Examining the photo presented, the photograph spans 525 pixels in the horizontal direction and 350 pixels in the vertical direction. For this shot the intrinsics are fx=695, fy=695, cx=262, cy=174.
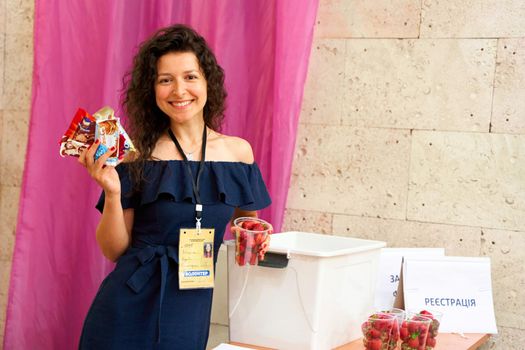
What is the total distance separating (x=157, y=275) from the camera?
1.84 metres

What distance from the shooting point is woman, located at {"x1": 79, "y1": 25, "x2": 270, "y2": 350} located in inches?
71.9

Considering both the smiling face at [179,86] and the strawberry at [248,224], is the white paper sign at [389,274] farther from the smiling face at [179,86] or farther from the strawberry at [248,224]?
the smiling face at [179,86]

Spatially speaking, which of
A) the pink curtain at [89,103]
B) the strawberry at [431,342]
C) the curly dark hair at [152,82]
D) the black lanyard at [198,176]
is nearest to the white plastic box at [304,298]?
the black lanyard at [198,176]

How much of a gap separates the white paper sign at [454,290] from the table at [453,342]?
0.09ft

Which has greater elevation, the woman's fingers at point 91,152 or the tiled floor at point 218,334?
the woman's fingers at point 91,152

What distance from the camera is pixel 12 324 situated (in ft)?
8.57

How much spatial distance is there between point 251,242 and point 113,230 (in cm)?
37

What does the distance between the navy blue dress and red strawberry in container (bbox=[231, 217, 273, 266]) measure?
10cm

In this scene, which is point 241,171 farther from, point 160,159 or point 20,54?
point 20,54

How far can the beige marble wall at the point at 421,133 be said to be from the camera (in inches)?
88.3

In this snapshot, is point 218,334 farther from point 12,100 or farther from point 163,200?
point 12,100

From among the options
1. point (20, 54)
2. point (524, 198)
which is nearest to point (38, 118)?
point (20, 54)

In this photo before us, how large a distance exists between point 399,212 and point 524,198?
1.33 ft

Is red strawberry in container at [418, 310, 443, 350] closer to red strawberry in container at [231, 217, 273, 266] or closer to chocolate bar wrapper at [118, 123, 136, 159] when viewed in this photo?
red strawberry in container at [231, 217, 273, 266]
